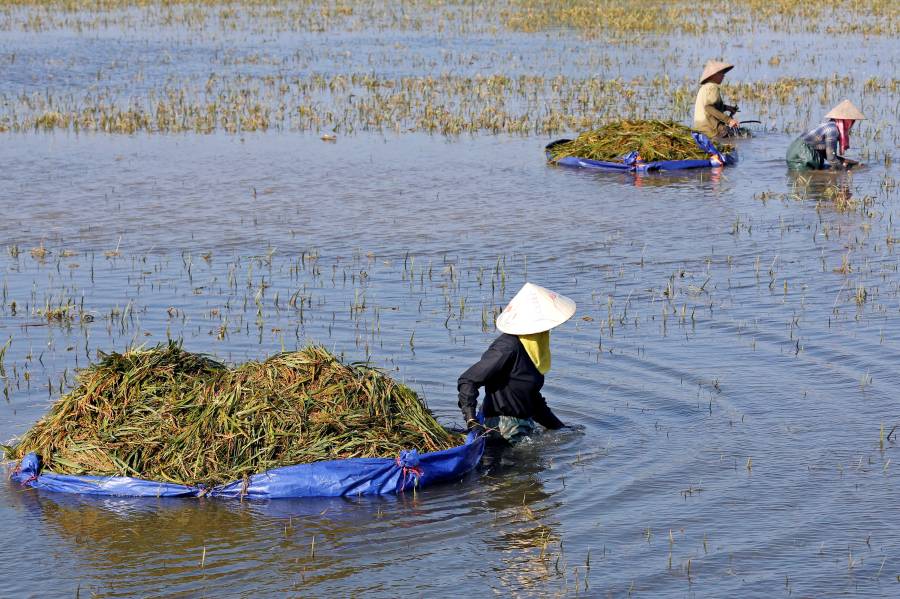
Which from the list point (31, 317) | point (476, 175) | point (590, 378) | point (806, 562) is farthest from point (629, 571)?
point (476, 175)

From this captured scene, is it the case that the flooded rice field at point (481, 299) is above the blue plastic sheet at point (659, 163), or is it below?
below

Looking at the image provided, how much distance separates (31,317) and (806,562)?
21.1 ft

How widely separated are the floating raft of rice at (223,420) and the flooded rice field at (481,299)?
0.26 meters

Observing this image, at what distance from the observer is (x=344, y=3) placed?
39281 mm

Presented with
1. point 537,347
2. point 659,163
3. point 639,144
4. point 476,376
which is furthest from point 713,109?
point 476,376

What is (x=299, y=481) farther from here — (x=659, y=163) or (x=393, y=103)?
(x=393, y=103)

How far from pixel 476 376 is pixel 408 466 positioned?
69 cm

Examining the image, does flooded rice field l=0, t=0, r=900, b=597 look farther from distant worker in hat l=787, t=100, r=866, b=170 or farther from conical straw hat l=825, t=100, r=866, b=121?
conical straw hat l=825, t=100, r=866, b=121

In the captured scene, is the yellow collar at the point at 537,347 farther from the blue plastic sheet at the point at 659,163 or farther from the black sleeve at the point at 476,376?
the blue plastic sheet at the point at 659,163

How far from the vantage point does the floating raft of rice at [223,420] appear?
7.06 m

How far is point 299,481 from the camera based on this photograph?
6.95 metres

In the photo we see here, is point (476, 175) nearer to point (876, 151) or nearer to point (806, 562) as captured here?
point (876, 151)

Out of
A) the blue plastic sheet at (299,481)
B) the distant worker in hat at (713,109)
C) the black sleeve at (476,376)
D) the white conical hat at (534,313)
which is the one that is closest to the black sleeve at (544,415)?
the black sleeve at (476,376)

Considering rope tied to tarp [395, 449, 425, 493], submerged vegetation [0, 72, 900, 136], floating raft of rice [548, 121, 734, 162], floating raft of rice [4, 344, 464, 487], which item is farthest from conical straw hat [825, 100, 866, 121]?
rope tied to tarp [395, 449, 425, 493]
